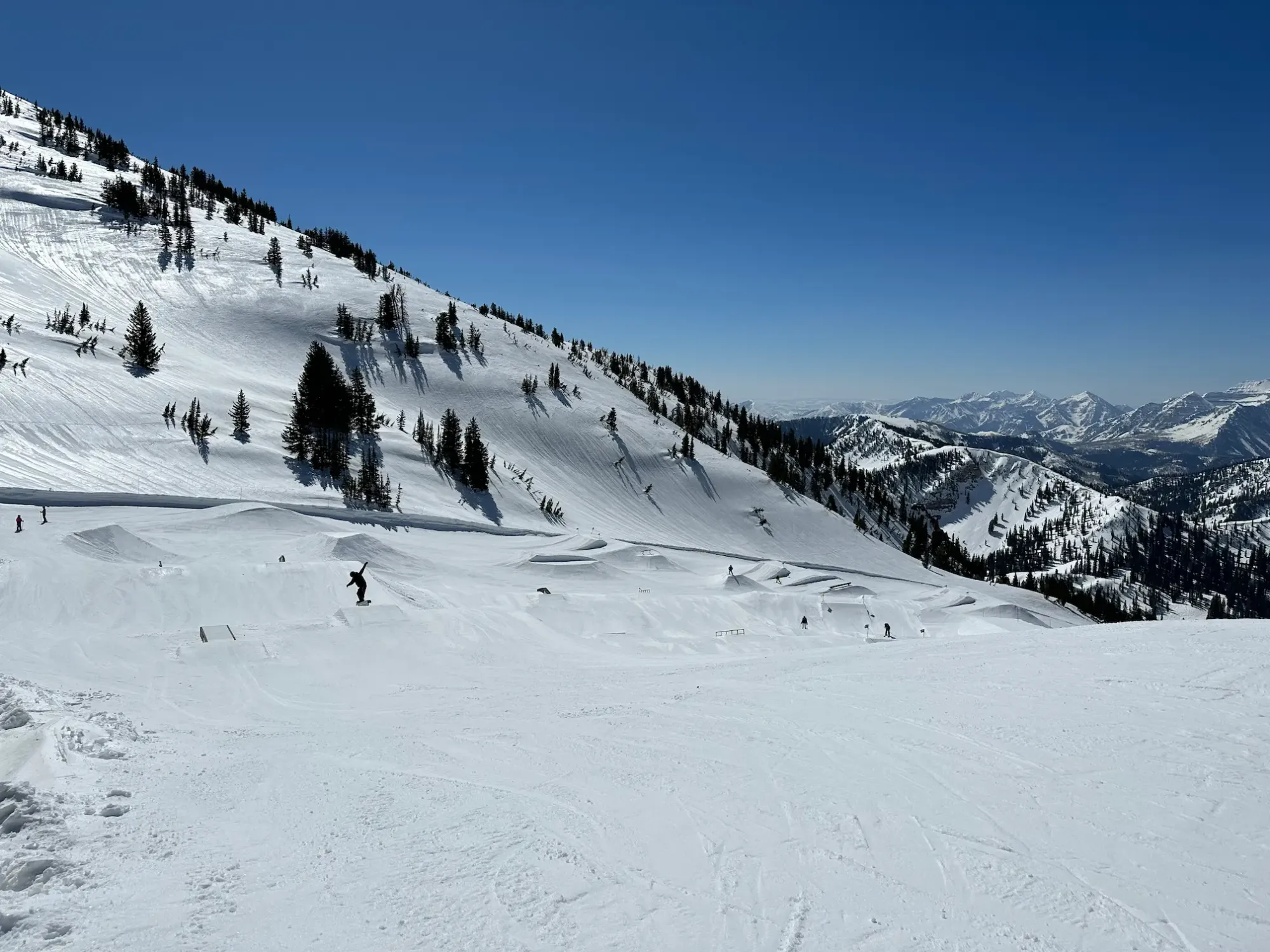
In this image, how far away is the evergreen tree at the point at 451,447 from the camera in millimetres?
51469

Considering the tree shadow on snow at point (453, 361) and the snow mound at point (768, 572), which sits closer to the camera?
the snow mound at point (768, 572)

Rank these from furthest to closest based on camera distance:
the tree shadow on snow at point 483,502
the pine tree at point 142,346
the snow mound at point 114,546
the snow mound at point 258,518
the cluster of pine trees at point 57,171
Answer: the cluster of pine trees at point 57,171 → the tree shadow on snow at point 483,502 → the pine tree at point 142,346 → the snow mound at point 258,518 → the snow mound at point 114,546

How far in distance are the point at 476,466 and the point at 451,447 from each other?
3640 mm

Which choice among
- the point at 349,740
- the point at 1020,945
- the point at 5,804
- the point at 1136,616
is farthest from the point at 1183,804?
the point at 1136,616

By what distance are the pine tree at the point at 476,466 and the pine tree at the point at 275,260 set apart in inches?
1919

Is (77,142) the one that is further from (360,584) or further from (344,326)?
(360,584)

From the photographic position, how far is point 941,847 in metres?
7.27

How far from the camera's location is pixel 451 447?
52.2m

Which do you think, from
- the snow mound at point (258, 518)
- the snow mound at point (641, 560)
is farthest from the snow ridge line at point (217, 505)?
the snow mound at point (641, 560)

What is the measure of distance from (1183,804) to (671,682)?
9.83 m

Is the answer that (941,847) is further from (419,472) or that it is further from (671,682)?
(419,472)

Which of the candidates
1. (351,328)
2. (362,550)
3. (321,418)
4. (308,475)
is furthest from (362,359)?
(362,550)

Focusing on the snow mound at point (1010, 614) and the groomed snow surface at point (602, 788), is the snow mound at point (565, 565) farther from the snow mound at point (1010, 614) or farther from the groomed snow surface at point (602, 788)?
the snow mound at point (1010, 614)

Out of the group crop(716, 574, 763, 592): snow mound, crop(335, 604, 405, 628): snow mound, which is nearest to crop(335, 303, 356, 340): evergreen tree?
crop(716, 574, 763, 592): snow mound
